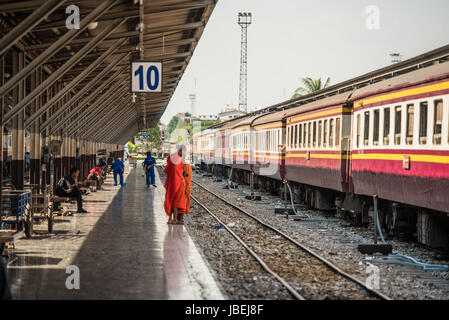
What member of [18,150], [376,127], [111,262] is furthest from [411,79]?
[18,150]

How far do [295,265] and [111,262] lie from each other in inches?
125

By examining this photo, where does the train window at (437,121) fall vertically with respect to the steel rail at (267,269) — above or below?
above

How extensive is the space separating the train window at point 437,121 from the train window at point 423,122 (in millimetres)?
440

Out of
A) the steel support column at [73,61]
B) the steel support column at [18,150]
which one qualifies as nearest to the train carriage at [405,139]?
the steel support column at [73,61]

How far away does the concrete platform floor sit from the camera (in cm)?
859

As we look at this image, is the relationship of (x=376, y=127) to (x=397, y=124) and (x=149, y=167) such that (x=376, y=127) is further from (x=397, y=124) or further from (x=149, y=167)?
(x=149, y=167)

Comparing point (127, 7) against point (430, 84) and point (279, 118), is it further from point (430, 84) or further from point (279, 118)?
point (279, 118)

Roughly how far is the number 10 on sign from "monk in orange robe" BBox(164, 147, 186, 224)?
251 cm

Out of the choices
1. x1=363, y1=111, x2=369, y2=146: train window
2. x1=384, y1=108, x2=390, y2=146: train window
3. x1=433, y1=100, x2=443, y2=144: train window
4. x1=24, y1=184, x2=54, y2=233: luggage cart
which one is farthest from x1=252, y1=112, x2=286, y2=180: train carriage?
x1=433, y1=100, x2=443, y2=144: train window

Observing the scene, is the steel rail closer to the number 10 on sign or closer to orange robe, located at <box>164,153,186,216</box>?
orange robe, located at <box>164,153,186,216</box>

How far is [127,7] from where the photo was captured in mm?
14461

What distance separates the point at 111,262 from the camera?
10.9 metres

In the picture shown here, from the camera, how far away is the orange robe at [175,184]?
622 inches

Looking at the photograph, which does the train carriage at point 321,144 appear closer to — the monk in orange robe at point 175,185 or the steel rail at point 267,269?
the steel rail at point 267,269
